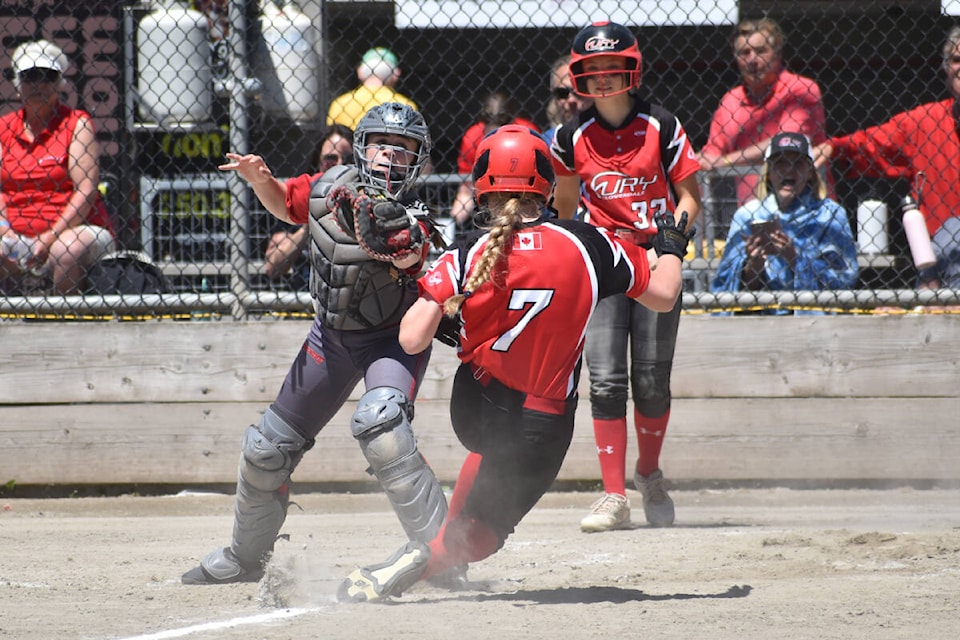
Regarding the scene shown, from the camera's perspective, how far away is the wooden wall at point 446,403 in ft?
21.9

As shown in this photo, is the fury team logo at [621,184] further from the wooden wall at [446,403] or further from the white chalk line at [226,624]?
the white chalk line at [226,624]

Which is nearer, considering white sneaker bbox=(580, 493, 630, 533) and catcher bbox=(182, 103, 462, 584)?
catcher bbox=(182, 103, 462, 584)

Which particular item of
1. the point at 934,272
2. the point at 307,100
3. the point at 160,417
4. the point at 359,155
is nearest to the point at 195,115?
the point at 307,100

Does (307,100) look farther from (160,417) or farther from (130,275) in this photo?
(160,417)

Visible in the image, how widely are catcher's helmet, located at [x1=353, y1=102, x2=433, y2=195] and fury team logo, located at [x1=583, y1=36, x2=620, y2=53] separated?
56.2 inches

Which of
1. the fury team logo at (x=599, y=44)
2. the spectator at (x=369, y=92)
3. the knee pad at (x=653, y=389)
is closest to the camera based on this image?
the fury team logo at (x=599, y=44)

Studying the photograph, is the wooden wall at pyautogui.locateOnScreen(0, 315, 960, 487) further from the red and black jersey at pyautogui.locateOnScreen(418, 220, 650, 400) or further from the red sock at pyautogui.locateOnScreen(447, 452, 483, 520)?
the red and black jersey at pyautogui.locateOnScreen(418, 220, 650, 400)

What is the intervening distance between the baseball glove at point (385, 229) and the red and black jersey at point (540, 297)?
0.44ft

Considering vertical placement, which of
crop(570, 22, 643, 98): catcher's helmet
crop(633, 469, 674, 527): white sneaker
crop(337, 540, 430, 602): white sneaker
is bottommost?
crop(633, 469, 674, 527): white sneaker

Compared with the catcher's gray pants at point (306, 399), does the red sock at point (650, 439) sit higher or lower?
lower

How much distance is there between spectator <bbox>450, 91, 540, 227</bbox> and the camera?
6.92 meters

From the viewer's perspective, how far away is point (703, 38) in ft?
26.5

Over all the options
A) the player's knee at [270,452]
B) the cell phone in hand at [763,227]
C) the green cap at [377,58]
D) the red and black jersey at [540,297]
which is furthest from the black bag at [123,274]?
the red and black jersey at [540,297]

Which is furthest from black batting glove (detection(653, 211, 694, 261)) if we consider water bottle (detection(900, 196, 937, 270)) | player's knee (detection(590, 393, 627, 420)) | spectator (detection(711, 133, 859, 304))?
water bottle (detection(900, 196, 937, 270))
